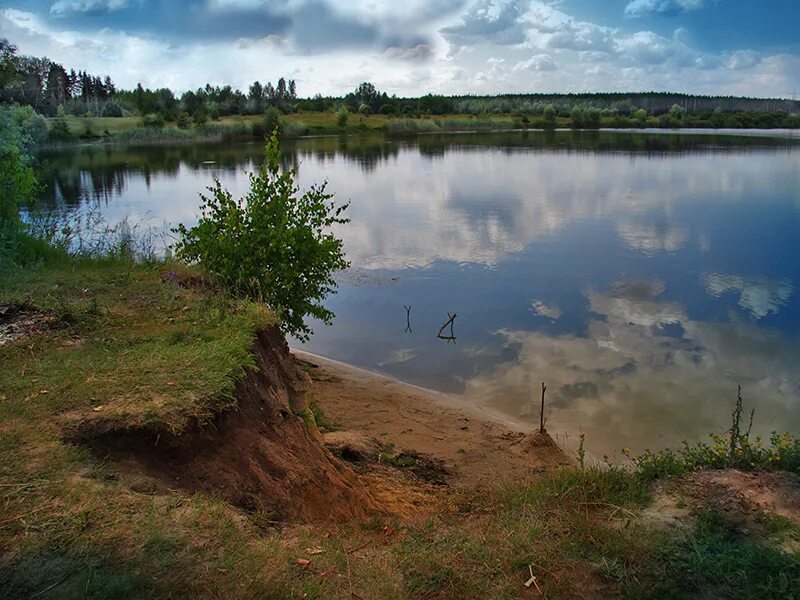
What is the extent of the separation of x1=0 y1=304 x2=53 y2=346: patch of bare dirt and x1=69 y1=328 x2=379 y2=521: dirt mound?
2.65m

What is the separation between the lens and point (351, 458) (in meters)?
9.20

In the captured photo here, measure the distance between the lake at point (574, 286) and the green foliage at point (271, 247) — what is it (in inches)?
148

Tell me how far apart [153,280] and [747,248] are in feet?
77.2

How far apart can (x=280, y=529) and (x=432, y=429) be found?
20.5 feet

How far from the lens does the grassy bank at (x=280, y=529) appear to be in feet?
14.3

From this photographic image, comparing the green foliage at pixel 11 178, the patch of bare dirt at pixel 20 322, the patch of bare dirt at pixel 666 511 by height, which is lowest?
the patch of bare dirt at pixel 666 511

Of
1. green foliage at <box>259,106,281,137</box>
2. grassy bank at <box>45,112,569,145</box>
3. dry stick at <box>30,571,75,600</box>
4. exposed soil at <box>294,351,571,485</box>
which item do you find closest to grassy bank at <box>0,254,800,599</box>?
dry stick at <box>30,571,75,600</box>

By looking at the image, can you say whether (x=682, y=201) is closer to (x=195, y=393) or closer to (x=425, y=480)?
(x=425, y=480)

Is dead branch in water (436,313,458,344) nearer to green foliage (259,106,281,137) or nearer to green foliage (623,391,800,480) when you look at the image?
green foliage (623,391,800,480)

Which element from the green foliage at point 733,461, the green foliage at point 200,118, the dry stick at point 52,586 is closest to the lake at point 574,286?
the green foliage at point 733,461

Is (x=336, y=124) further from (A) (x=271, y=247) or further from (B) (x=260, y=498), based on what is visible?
(B) (x=260, y=498)

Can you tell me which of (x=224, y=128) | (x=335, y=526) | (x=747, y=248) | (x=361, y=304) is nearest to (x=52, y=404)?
(x=335, y=526)

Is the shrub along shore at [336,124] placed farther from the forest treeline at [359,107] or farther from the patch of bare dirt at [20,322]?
the patch of bare dirt at [20,322]

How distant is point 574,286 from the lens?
21406 millimetres
